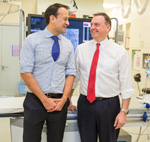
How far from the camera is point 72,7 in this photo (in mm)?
2654

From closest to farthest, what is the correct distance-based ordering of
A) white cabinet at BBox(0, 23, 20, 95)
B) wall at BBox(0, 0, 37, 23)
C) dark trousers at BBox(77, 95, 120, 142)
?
dark trousers at BBox(77, 95, 120, 142)
white cabinet at BBox(0, 23, 20, 95)
wall at BBox(0, 0, 37, 23)

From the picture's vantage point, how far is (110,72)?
169 cm

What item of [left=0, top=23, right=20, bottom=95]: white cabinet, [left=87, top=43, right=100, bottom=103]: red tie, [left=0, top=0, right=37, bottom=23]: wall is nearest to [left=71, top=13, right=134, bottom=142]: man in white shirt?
[left=87, top=43, right=100, bottom=103]: red tie

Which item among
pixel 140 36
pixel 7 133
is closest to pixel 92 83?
pixel 7 133

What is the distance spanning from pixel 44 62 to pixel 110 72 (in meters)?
0.52

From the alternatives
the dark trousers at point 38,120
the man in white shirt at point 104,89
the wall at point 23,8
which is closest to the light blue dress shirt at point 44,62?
the dark trousers at point 38,120

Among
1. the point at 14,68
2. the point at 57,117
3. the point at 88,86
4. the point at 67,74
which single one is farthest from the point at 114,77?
the point at 14,68

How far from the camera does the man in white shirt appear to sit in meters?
1.67

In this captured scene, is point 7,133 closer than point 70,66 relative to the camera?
No

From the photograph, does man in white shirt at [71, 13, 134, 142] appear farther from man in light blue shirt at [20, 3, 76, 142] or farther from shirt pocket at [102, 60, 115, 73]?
man in light blue shirt at [20, 3, 76, 142]

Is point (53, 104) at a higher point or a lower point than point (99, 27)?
lower

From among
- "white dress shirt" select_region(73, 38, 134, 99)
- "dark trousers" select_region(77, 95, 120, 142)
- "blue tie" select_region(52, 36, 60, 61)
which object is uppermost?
"blue tie" select_region(52, 36, 60, 61)

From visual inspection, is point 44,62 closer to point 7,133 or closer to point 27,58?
point 27,58

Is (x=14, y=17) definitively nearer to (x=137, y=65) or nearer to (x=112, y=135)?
(x=137, y=65)
